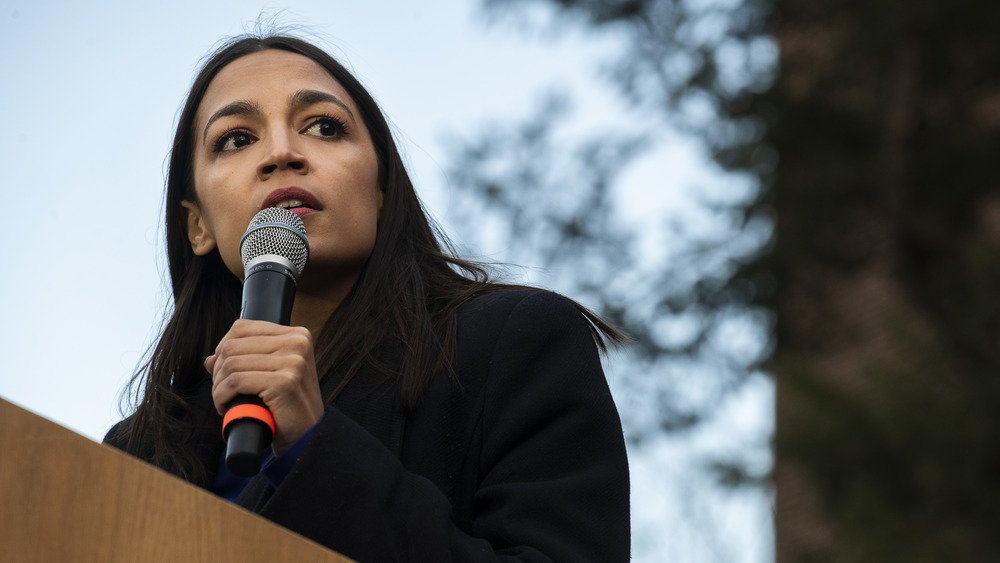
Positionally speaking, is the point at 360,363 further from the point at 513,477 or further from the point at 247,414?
the point at 247,414

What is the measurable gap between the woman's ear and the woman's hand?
109 centimetres

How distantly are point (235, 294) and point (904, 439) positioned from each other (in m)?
7.19

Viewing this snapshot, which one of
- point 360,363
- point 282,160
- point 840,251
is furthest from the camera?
point 840,251

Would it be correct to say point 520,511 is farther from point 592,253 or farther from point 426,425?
point 592,253

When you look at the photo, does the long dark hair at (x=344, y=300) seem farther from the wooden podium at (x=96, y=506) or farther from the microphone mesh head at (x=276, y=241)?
the wooden podium at (x=96, y=506)

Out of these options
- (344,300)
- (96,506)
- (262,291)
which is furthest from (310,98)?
(96,506)

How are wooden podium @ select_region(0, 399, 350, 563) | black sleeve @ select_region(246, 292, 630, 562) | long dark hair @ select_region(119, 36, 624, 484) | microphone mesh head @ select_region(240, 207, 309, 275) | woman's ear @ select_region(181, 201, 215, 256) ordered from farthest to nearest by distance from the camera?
1. woman's ear @ select_region(181, 201, 215, 256)
2. long dark hair @ select_region(119, 36, 624, 484)
3. microphone mesh head @ select_region(240, 207, 309, 275)
4. black sleeve @ select_region(246, 292, 630, 562)
5. wooden podium @ select_region(0, 399, 350, 563)

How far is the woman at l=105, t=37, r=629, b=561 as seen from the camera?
195 centimetres

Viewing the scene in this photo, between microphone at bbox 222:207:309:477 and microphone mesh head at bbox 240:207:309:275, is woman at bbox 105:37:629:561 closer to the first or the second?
microphone at bbox 222:207:309:477

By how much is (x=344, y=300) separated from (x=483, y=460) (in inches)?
22.1

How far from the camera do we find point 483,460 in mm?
2350

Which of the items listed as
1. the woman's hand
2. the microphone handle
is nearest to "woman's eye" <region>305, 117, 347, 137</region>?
the microphone handle

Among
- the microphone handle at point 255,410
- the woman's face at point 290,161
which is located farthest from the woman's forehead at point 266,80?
the microphone handle at point 255,410

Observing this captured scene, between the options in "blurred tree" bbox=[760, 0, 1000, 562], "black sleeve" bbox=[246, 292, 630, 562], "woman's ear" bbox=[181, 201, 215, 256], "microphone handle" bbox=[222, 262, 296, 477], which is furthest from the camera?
"blurred tree" bbox=[760, 0, 1000, 562]
